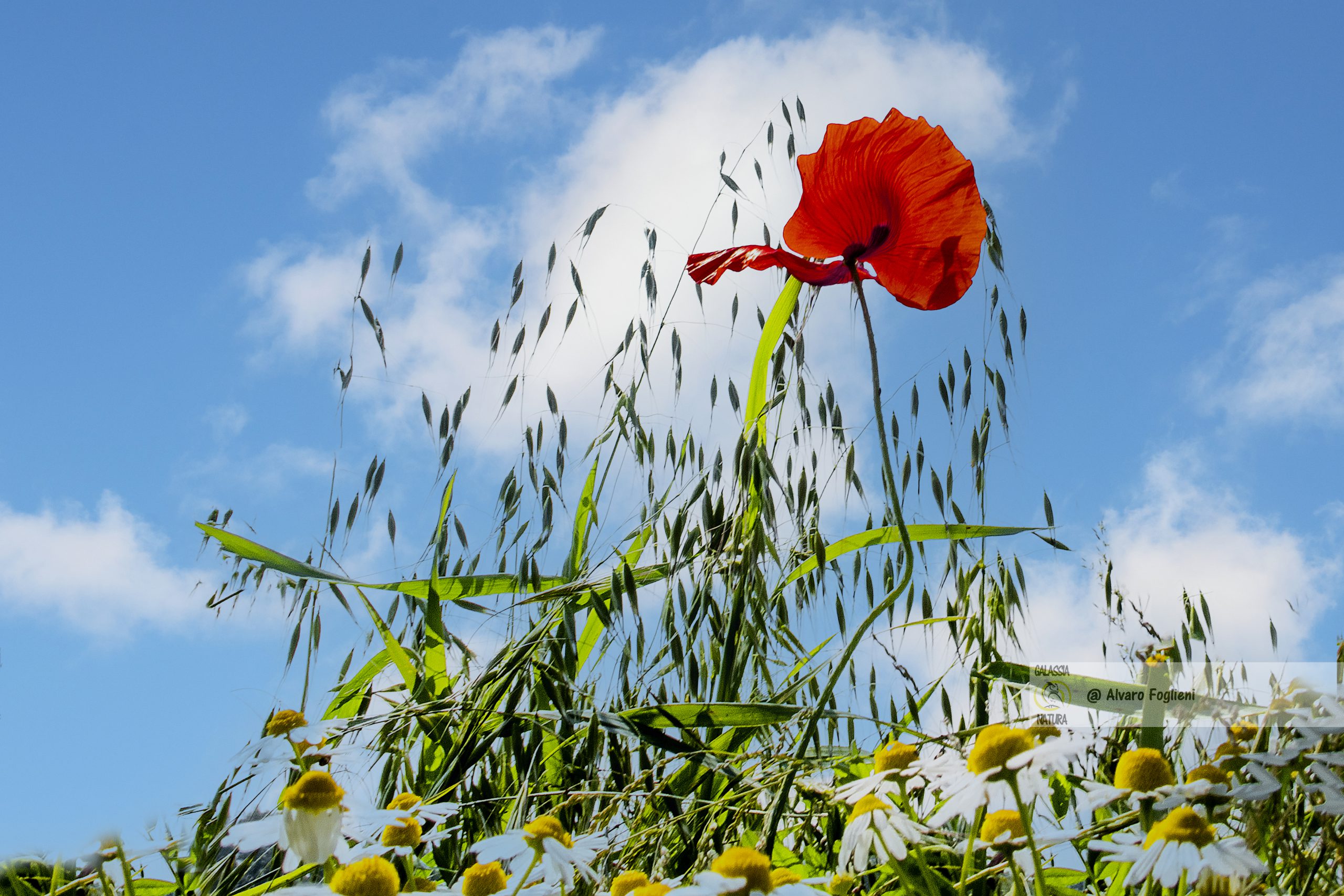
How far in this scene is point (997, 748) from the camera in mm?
489

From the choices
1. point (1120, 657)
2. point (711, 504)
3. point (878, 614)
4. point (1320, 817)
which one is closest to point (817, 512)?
point (711, 504)

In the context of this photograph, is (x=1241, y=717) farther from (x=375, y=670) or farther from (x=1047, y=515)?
(x=375, y=670)

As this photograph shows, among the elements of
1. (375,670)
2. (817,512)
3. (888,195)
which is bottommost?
(375,670)

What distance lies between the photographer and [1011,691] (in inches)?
36.1

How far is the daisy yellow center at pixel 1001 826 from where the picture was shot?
0.55 metres

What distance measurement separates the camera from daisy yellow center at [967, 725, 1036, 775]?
1.60 feet

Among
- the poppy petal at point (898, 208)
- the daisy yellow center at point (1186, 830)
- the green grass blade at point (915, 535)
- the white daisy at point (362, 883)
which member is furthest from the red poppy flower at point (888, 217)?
the white daisy at point (362, 883)

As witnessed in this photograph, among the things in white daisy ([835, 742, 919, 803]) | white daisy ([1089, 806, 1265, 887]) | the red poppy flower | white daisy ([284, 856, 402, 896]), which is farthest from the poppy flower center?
white daisy ([284, 856, 402, 896])

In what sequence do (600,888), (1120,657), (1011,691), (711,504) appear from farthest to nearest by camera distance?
(1120,657) < (711,504) < (1011,691) < (600,888)

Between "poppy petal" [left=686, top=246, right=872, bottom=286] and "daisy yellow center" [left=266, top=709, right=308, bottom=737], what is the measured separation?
0.62 metres

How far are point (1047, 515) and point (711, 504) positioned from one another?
0.49 m

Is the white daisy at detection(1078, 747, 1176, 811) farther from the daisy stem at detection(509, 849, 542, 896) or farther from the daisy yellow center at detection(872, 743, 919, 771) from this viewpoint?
the daisy stem at detection(509, 849, 542, 896)

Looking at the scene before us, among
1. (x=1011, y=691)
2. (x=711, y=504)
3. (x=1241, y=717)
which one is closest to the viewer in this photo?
(x=1241, y=717)

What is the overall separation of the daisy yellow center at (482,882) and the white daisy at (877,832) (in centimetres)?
20
